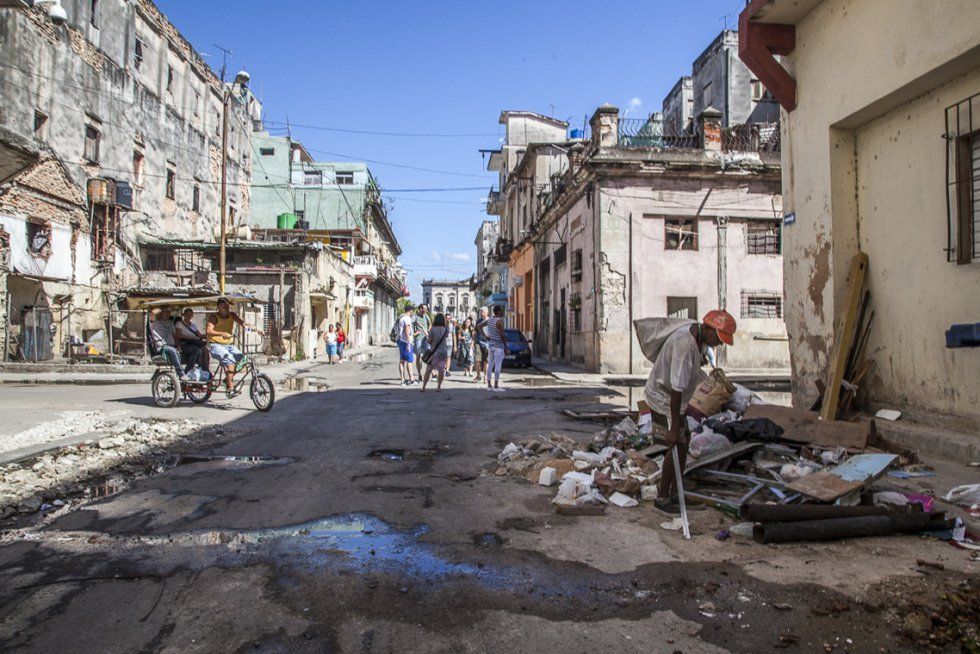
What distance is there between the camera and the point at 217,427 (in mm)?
8461

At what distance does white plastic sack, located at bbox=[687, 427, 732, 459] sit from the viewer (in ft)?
19.6

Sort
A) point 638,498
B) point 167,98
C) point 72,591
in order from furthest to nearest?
1. point 167,98
2. point 638,498
3. point 72,591

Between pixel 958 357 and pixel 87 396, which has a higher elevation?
pixel 958 357

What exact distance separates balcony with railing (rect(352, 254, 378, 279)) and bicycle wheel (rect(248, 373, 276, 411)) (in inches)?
1546

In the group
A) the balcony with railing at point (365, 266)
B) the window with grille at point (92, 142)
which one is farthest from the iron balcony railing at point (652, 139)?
the balcony with railing at point (365, 266)

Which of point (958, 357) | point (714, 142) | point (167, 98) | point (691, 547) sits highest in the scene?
point (167, 98)

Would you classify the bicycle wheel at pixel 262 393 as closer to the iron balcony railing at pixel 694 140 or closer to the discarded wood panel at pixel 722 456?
the discarded wood panel at pixel 722 456

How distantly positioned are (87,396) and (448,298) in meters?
130

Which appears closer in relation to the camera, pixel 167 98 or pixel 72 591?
pixel 72 591

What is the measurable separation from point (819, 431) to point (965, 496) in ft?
5.84

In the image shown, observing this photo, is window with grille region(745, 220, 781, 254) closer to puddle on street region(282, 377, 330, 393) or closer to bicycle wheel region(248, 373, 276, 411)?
puddle on street region(282, 377, 330, 393)

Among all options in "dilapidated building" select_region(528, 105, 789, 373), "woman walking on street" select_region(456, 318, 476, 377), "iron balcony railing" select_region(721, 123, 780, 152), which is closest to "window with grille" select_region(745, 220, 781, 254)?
"dilapidated building" select_region(528, 105, 789, 373)

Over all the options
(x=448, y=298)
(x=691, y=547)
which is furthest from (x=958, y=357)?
(x=448, y=298)

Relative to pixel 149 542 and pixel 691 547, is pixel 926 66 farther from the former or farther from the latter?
pixel 149 542
